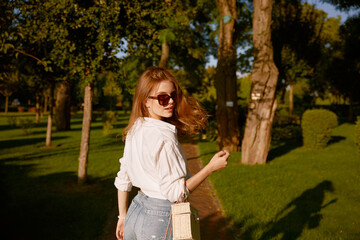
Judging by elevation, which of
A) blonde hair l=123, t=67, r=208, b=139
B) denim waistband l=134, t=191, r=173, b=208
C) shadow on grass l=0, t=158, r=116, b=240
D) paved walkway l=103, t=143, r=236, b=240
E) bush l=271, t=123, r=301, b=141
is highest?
blonde hair l=123, t=67, r=208, b=139

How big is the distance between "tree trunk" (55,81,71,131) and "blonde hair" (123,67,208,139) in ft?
63.9

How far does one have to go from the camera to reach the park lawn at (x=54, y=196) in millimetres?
1596

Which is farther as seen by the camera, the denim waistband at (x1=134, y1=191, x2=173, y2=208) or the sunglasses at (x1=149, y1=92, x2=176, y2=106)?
the sunglasses at (x1=149, y1=92, x2=176, y2=106)

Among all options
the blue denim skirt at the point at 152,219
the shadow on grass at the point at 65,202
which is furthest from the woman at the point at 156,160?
the shadow on grass at the point at 65,202

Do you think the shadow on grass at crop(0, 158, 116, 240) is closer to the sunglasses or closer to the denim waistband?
the denim waistband

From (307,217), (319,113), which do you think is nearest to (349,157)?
(319,113)

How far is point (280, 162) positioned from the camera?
1061 cm

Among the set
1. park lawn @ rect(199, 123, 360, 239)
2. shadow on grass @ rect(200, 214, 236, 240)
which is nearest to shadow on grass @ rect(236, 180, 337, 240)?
park lawn @ rect(199, 123, 360, 239)

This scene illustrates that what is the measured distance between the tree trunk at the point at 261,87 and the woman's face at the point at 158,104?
7966 millimetres

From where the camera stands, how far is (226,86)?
40.9ft

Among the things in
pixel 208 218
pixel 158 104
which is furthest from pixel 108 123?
pixel 158 104

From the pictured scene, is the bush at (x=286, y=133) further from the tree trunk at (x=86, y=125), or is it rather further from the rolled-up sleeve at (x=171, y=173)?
the rolled-up sleeve at (x=171, y=173)

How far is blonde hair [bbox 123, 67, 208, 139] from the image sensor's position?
2.05 meters

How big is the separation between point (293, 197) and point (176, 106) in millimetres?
5513
